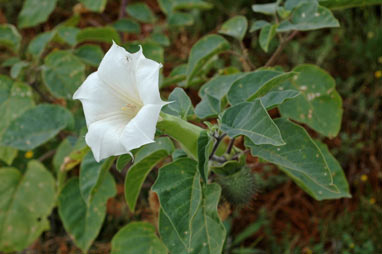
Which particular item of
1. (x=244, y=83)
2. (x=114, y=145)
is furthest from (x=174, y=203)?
(x=244, y=83)

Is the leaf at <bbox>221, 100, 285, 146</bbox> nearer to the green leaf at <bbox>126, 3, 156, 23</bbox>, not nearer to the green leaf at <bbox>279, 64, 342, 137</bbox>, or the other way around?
the green leaf at <bbox>279, 64, 342, 137</bbox>

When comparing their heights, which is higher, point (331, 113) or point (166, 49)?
point (331, 113)

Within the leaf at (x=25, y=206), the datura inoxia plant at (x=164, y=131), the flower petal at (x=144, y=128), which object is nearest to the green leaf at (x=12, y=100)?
the datura inoxia plant at (x=164, y=131)

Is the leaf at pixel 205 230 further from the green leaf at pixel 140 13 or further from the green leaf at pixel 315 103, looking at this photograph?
the green leaf at pixel 140 13

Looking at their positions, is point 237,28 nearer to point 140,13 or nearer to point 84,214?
point 140,13

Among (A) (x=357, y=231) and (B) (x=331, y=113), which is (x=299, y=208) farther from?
(B) (x=331, y=113)

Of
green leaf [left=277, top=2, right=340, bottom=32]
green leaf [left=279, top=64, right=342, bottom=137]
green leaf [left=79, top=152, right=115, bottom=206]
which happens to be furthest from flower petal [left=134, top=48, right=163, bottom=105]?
green leaf [left=279, top=64, right=342, bottom=137]

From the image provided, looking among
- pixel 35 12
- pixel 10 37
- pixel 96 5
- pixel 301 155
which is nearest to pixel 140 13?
pixel 96 5
